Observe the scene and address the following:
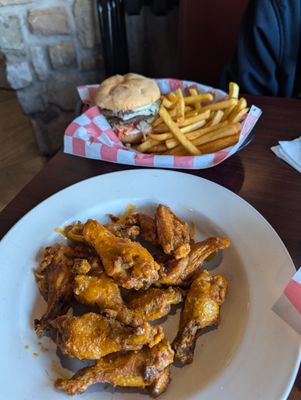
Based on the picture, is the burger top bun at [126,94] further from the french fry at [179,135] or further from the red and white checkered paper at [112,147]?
the french fry at [179,135]

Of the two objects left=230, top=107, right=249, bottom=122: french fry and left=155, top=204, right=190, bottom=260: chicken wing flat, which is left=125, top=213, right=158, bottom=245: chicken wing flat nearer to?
left=155, top=204, right=190, bottom=260: chicken wing flat

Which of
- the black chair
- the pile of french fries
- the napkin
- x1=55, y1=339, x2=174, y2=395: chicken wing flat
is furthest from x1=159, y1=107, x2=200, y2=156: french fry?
the black chair

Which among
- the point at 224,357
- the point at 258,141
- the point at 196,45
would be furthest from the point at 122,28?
the point at 224,357

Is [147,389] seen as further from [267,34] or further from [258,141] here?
[267,34]

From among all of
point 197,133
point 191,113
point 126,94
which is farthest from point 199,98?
point 126,94

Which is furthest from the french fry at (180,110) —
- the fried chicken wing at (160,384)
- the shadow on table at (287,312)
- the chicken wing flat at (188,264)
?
the fried chicken wing at (160,384)

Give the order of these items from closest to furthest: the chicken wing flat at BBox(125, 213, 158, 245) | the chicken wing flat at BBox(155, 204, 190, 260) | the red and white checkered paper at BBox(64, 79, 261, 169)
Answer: the chicken wing flat at BBox(155, 204, 190, 260), the chicken wing flat at BBox(125, 213, 158, 245), the red and white checkered paper at BBox(64, 79, 261, 169)

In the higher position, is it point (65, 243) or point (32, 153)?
point (65, 243)
